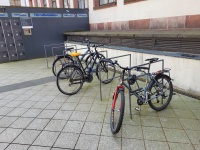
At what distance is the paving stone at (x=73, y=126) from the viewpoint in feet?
7.93

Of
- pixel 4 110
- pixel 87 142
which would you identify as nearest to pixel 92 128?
pixel 87 142

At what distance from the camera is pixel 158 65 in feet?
12.5

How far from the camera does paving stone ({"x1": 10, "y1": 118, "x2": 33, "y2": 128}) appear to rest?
2.57 meters

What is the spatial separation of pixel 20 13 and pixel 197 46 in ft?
21.8

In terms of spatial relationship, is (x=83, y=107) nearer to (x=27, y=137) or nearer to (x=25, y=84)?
(x=27, y=137)

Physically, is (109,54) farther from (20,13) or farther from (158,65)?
→ (20,13)

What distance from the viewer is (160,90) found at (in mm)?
2758

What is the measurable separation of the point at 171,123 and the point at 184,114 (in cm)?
39

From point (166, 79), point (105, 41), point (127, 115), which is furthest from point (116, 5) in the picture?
point (127, 115)

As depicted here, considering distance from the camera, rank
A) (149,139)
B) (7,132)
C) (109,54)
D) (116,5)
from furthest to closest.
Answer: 1. (116,5)
2. (109,54)
3. (7,132)
4. (149,139)

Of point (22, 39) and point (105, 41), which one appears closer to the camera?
point (105, 41)

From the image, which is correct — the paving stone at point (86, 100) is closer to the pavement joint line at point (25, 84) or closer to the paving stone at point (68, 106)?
the paving stone at point (68, 106)

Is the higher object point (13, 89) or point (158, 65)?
point (158, 65)

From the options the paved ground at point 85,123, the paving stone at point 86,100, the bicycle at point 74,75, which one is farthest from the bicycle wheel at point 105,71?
the paving stone at point 86,100
